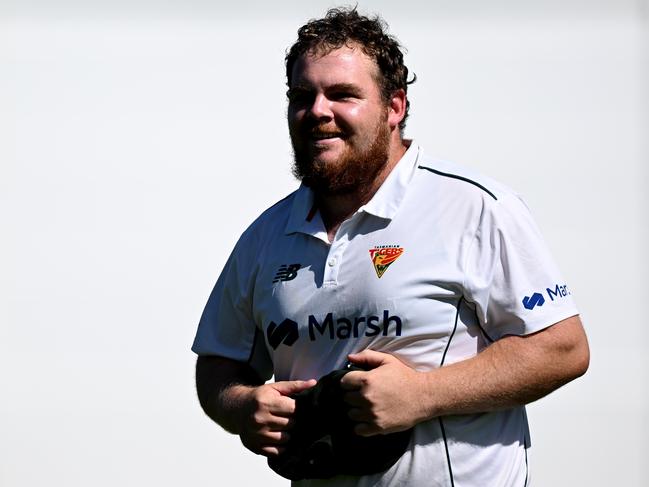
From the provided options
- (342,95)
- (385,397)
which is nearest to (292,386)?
(385,397)

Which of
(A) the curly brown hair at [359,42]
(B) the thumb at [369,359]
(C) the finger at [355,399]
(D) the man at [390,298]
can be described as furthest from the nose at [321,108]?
(C) the finger at [355,399]

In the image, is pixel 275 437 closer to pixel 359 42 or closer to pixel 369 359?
pixel 369 359

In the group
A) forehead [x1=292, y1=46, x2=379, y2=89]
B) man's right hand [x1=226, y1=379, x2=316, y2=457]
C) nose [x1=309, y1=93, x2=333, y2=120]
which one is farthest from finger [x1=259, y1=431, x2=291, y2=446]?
forehead [x1=292, y1=46, x2=379, y2=89]

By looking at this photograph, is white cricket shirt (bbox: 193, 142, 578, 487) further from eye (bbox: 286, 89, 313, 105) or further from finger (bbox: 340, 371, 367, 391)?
eye (bbox: 286, 89, 313, 105)

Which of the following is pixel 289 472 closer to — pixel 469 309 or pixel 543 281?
pixel 469 309

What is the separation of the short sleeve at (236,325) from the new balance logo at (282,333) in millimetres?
154

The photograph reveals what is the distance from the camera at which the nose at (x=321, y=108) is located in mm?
2828

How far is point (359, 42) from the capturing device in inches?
118

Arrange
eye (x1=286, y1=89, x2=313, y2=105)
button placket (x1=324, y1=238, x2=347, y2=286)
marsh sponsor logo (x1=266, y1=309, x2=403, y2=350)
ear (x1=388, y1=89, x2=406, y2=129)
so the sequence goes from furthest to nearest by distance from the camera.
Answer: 1. ear (x1=388, y1=89, x2=406, y2=129)
2. eye (x1=286, y1=89, x2=313, y2=105)
3. button placket (x1=324, y1=238, x2=347, y2=286)
4. marsh sponsor logo (x1=266, y1=309, x2=403, y2=350)

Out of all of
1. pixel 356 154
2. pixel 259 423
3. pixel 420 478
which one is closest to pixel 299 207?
pixel 356 154

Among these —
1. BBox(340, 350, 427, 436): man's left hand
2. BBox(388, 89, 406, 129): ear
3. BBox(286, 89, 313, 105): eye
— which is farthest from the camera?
BBox(388, 89, 406, 129): ear

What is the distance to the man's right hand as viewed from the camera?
108 inches

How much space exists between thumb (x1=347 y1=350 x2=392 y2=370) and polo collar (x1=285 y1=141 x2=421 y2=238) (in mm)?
395

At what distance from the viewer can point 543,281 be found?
2668 mm
